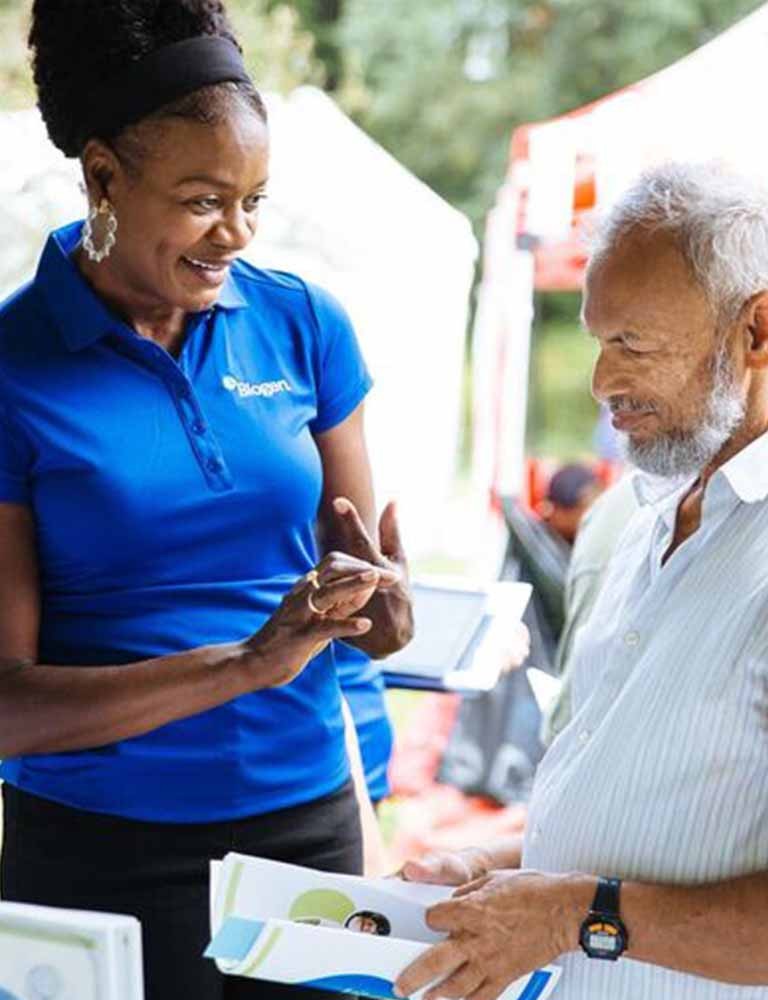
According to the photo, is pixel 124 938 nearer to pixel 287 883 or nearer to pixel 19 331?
pixel 287 883

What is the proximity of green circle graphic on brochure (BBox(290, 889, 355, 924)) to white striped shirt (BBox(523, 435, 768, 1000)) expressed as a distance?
0.18 metres

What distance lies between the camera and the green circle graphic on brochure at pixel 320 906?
137 cm

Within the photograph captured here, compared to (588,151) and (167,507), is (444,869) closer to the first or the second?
(167,507)

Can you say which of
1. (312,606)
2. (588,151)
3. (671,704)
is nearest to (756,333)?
(671,704)

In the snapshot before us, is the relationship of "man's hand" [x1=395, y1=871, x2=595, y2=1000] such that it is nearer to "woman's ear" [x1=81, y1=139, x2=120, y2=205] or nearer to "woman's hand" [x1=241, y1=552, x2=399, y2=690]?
"woman's hand" [x1=241, y1=552, x2=399, y2=690]

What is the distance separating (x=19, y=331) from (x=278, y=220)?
1.70 m

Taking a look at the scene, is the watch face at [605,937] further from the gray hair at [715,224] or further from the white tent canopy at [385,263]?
the white tent canopy at [385,263]

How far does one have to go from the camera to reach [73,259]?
1615mm

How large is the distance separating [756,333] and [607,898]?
0.47 m

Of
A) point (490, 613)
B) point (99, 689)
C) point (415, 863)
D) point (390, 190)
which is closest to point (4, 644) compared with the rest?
point (99, 689)

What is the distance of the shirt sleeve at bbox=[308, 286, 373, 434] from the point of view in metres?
1.68

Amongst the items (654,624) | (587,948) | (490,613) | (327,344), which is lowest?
(490,613)

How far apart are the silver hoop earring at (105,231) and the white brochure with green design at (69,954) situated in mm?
648

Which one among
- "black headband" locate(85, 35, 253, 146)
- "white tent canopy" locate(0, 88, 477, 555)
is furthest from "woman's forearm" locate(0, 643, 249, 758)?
"white tent canopy" locate(0, 88, 477, 555)
